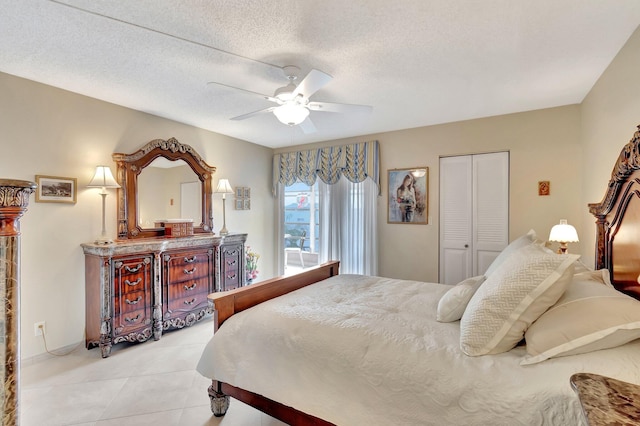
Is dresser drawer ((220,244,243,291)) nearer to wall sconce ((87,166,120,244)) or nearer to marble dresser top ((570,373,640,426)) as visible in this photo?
wall sconce ((87,166,120,244))

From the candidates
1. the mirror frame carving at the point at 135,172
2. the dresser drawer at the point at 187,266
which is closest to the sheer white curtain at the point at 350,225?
the dresser drawer at the point at 187,266

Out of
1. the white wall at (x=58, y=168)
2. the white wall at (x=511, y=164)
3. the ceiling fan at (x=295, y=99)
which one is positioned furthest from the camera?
the white wall at (x=511, y=164)

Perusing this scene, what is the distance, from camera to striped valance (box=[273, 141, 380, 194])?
4.36 m

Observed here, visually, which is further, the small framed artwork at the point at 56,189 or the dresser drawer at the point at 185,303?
the dresser drawer at the point at 185,303

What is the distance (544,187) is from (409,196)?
1.50 m

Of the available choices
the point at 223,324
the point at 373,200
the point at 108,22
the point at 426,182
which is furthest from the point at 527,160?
the point at 108,22

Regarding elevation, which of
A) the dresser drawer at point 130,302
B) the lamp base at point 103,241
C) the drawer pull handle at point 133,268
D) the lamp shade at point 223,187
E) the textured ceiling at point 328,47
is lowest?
the dresser drawer at point 130,302

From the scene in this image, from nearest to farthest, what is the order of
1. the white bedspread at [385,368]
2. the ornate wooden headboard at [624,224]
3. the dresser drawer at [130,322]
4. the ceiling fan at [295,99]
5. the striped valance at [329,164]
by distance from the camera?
the white bedspread at [385,368], the ornate wooden headboard at [624,224], the ceiling fan at [295,99], the dresser drawer at [130,322], the striped valance at [329,164]

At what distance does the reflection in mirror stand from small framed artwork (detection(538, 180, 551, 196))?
13.7 ft

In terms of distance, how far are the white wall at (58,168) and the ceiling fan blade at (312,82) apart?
7.57 feet

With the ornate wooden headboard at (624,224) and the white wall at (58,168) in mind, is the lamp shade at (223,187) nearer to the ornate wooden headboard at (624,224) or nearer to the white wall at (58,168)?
the white wall at (58,168)

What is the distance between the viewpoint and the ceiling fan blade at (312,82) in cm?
193

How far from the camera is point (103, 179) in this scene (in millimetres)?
2998

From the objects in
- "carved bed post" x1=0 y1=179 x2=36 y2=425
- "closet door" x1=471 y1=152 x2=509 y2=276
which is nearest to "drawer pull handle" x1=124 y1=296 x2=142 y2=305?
"carved bed post" x1=0 y1=179 x2=36 y2=425
